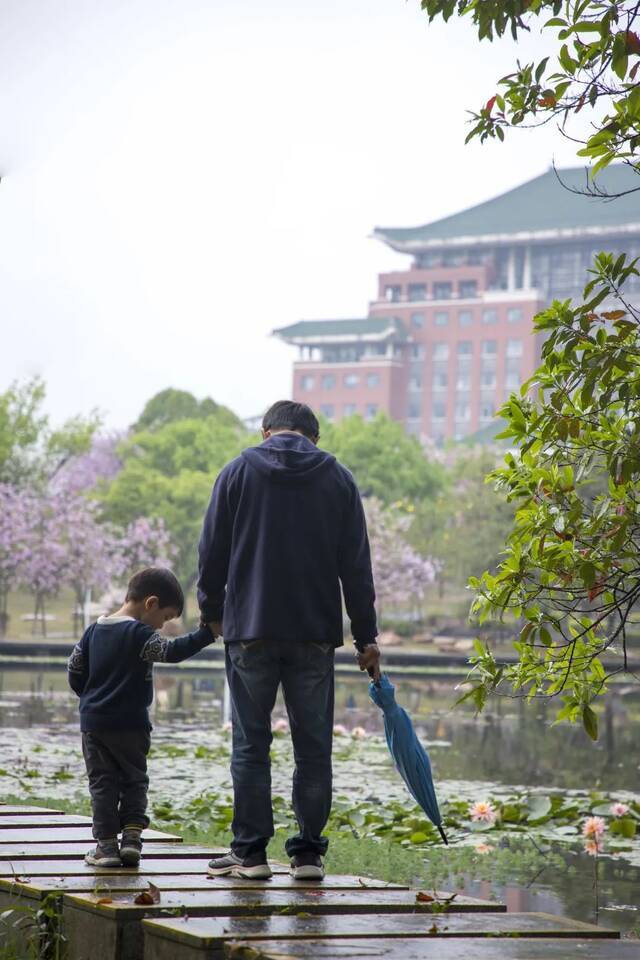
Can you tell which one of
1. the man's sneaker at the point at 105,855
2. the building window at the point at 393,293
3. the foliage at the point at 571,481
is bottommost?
the man's sneaker at the point at 105,855

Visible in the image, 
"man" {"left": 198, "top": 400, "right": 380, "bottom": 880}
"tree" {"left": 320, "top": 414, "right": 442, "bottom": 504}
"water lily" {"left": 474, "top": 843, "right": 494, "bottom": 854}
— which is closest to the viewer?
"man" {"left": 198, "top": 400, "right": 380, "bottom": 880}

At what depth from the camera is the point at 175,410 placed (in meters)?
80.8

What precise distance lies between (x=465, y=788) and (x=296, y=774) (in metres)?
7.08

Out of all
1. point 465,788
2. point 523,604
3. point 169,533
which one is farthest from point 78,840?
point 169,533

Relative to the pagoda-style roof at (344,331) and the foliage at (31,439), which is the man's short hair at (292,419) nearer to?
the foliage at (31,439)

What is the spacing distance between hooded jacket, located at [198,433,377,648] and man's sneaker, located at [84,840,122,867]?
0.81 metres

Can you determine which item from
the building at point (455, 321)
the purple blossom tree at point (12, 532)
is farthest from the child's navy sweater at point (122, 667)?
the building at point (455, 321)

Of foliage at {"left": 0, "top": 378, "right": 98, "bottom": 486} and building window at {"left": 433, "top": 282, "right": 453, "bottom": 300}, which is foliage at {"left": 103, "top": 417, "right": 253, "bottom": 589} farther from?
building window at {"left": 433, "top": 282, "right": 453, "bottom": 300}

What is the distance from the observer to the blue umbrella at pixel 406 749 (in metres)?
5.17

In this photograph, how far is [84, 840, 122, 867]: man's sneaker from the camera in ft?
15.8

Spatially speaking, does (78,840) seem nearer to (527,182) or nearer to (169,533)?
(169,533)

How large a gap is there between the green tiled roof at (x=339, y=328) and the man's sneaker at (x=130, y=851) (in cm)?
10106

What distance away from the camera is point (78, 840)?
5.41 meters

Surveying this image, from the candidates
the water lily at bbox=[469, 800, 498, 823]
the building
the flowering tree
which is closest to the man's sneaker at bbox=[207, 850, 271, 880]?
the water lily at bbox=[469, 800, 498, 823]
